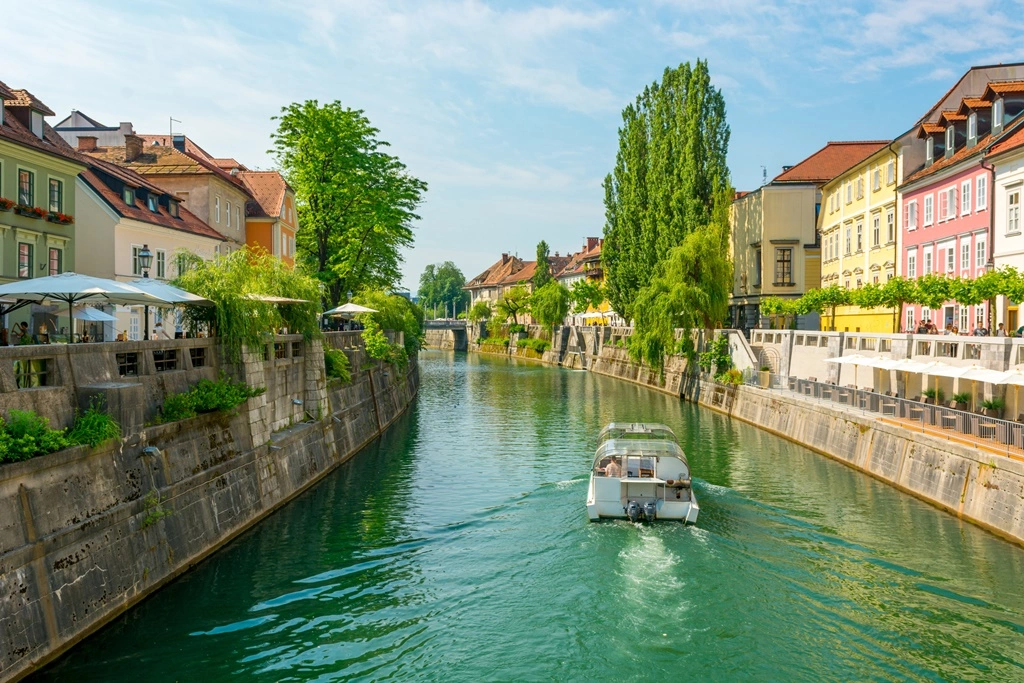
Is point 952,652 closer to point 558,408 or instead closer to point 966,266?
point 966,266

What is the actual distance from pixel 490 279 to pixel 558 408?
124375 mm

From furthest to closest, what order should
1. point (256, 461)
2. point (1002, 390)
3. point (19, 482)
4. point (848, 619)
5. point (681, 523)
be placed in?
1. point (1002, 390)
2. point (256, 461)
3. point (681, 523)
4. point (848, 619)
5. point (19, 482)

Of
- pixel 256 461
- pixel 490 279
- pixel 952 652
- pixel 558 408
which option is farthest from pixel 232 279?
pixel 490 279

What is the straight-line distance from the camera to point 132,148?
151 feet

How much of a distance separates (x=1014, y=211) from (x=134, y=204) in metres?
36.6

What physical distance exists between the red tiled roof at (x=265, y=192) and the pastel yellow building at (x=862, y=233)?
108 ft

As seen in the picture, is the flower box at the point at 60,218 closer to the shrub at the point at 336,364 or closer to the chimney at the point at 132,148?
the shrub at the point at 336,364

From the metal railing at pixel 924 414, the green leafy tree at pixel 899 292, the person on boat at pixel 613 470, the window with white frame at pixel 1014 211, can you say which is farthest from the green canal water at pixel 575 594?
the window with white frame at pixel 1014 211

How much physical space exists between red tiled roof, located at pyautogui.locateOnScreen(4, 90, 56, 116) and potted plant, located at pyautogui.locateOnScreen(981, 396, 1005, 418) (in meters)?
33.4

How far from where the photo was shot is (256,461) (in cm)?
2172

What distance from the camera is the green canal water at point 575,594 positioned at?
13.4m

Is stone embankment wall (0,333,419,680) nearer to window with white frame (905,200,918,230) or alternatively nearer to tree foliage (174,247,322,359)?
tree foliage (174,247,322,359)

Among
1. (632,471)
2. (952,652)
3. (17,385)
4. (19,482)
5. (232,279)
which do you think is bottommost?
(952,652)

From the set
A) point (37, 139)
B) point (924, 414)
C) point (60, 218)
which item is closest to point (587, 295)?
point (60, 218)
